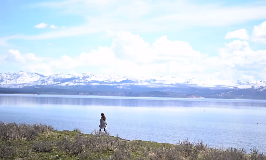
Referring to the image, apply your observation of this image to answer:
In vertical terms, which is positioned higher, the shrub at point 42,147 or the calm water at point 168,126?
the shrub at point 42,147

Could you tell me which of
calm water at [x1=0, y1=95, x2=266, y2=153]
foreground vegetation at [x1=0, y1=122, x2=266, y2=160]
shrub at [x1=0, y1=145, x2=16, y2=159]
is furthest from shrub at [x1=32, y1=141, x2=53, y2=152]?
calm water at [x1=0, y1=95, x2=266, y2=153]

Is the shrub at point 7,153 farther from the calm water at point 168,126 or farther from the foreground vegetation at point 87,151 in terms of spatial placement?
the calm water at point 168,126

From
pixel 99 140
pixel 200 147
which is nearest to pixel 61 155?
pixel 99 140

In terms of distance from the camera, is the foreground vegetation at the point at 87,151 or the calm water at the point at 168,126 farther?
the calm water at the point at 168,126

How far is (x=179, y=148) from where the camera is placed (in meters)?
19.8

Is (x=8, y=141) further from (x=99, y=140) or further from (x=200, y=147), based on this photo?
(x=200, y=147)

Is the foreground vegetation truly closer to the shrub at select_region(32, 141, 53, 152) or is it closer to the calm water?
the shrub at select_region(32, 141, 53, 152)

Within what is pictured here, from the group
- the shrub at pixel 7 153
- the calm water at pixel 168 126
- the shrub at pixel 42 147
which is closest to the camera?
the shrub at pixel 7 153

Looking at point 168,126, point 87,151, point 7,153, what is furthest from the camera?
point 168,126

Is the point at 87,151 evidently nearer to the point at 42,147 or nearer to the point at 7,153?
the point at 42,147

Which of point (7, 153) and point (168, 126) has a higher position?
point (7, 153)

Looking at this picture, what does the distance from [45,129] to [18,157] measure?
926cm

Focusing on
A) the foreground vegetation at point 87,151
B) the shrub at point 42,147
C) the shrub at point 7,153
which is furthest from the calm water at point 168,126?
the shrub at point 7,153

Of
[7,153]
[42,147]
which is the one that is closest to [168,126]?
[42,147]
